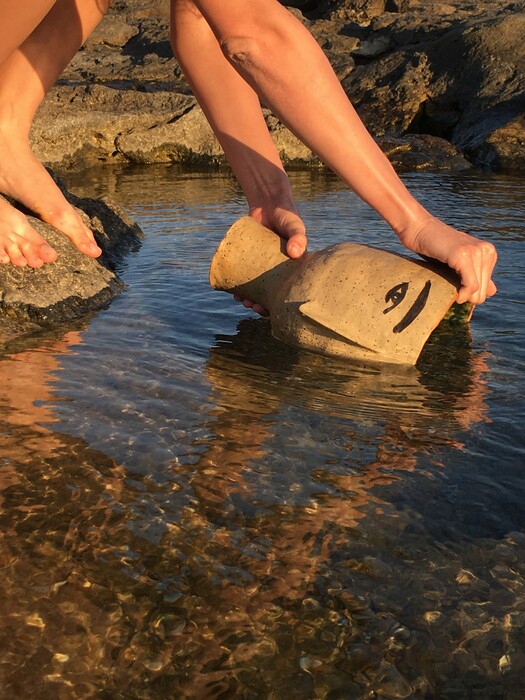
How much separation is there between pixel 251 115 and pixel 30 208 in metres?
1.11

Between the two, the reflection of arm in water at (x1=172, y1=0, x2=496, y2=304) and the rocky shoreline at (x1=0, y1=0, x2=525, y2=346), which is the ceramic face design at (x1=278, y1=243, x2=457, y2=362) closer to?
the reflection of arm in water at (x1=172, y1=0, x2=496, y2=304)

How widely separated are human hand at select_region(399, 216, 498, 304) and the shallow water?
30 centimetres

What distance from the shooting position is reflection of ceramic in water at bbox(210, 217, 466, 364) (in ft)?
9.97

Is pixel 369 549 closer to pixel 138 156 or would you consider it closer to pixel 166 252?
pixel 166 252

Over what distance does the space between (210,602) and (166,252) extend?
354 cm

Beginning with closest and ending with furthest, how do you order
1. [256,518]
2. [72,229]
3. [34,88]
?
[256,518], [34,88], [72,229]

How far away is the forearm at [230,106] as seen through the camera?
12.1 ft

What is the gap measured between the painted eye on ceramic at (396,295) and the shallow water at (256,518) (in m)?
0.24

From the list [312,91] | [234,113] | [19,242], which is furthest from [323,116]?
[19,242]

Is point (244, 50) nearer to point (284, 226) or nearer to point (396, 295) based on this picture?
point (284, 226)

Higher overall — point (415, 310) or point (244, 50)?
point (244, 50)

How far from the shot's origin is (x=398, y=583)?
179cm

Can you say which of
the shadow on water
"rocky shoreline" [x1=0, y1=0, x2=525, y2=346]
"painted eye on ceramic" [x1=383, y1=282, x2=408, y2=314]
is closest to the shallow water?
the shadow on water

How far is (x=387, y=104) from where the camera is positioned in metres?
13.0
